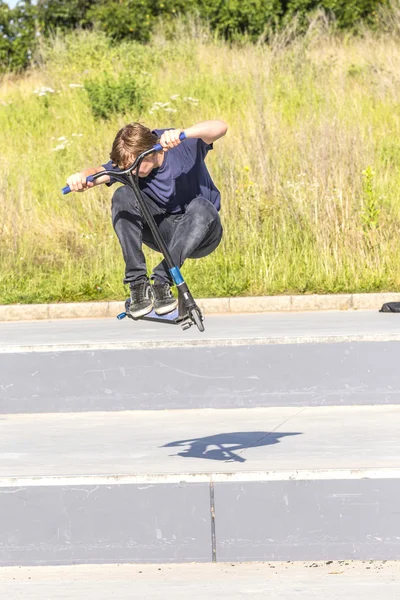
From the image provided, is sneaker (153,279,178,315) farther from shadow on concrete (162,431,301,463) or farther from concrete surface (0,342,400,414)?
concrete surface (0,342,400,414)

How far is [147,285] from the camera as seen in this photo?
4688mm

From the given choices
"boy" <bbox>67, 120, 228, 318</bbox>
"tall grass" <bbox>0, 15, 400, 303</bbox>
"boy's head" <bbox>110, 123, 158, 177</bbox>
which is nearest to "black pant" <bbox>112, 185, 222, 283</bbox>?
"boy" <bbox>67, 120, 228, 318</bbox>

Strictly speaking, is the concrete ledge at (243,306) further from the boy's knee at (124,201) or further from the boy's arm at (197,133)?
the boy's arm at (197,133)

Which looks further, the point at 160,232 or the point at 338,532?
the point at 160,232

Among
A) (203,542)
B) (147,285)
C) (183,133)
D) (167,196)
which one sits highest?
(183,133)

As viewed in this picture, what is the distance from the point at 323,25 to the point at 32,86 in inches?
252

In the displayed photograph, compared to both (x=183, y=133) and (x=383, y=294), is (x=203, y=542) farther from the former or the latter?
(x=383, y=294)

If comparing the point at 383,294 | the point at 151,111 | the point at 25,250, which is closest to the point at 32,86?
the point at 151,111

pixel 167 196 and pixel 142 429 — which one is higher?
pixel 167 196

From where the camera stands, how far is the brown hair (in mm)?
4406

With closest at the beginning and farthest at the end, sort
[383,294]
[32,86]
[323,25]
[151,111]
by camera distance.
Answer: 1. [383,294]
2. [151,111]
3. [32,86]
4. [323,25]

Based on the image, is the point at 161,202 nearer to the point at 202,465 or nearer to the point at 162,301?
the point at 162,301

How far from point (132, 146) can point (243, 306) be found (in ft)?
23.5

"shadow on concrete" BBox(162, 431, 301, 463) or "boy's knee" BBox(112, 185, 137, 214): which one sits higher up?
"boy's knee" BBox(112, 185, 137, 214)
